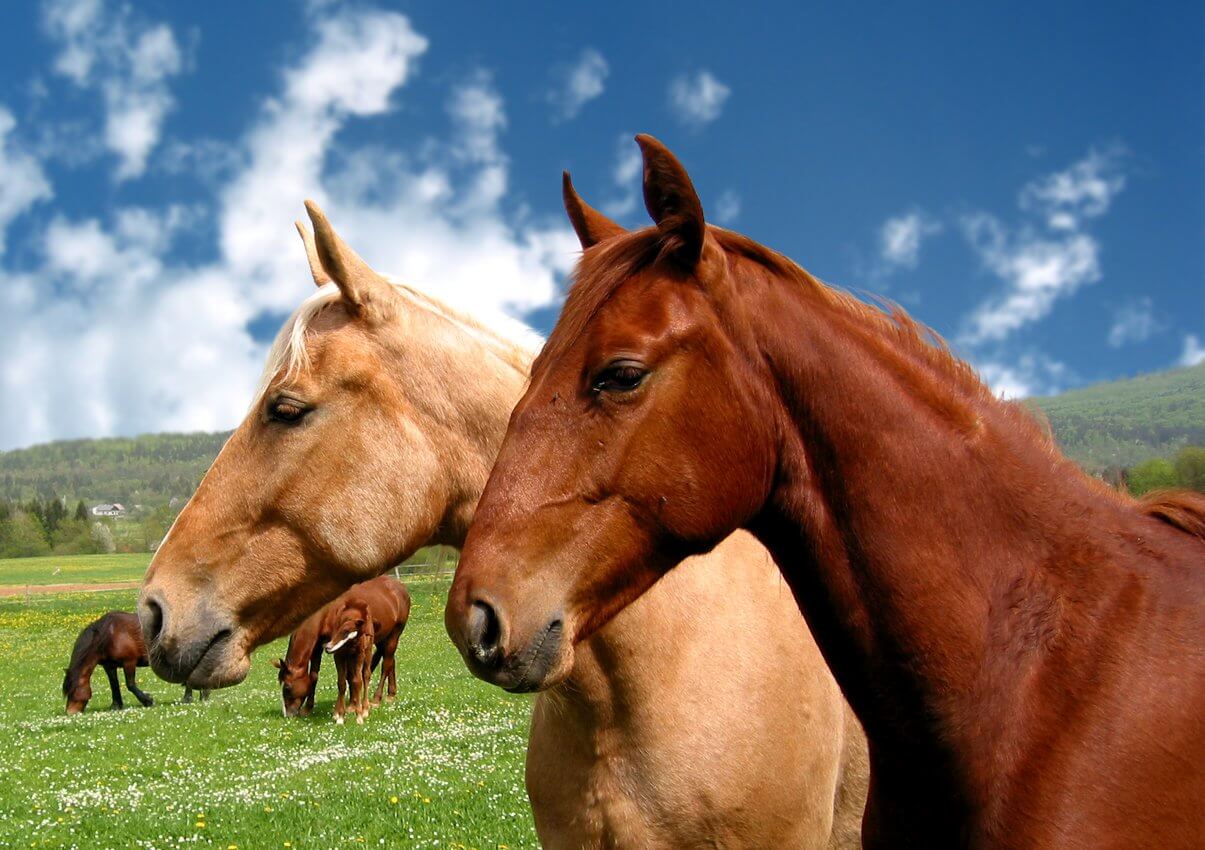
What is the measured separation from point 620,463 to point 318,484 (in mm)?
1597

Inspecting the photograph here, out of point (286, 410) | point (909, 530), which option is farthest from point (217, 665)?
point (909, 530)

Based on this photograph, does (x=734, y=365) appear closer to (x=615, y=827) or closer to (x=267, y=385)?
(x=615, y=827)

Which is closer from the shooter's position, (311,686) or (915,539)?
(915,539)

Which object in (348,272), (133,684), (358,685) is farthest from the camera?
(133,684)

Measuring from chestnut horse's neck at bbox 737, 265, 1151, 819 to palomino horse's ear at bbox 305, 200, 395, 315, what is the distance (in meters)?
1.72

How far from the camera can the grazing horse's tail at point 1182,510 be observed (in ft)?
7.34

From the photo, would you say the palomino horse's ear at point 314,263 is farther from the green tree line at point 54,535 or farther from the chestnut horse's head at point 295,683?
the green tree line at point 54,535

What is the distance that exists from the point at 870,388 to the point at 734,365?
345 millimetres

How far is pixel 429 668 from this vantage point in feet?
74.3

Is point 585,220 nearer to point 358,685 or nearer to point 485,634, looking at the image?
point 485,634

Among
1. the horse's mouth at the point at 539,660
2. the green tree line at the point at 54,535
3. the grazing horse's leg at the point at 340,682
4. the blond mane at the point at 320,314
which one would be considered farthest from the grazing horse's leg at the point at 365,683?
the green tree line at the point at 54,535

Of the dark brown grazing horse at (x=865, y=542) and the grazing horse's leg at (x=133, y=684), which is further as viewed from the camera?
the grazing horse's leg at (x=133, y=684)

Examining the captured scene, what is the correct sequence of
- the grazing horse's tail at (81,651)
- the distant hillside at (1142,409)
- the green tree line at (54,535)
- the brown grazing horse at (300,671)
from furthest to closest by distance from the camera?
the green tree line at (54,535) → the distant hillside at (1142,409) → the grazing horse's tail at (81,651) → the brown grazing horse at (300,671)

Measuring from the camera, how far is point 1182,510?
228cm
